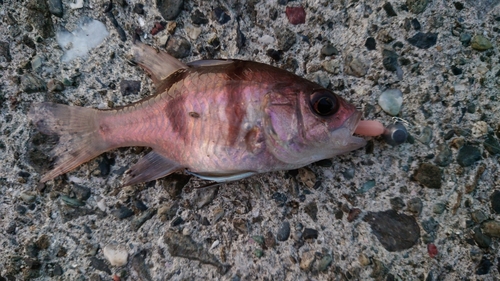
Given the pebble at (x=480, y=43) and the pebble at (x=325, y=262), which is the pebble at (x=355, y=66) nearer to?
the pebble at (x=480, y=43)

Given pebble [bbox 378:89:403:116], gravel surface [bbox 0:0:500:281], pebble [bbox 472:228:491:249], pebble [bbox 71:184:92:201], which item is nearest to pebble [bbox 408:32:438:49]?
gravel surface [bbox 0:0:500:281]

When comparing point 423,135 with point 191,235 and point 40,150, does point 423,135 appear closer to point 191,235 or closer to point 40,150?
point 191,235

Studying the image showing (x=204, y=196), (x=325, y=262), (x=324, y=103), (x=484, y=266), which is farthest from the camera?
(x=204, y=196)

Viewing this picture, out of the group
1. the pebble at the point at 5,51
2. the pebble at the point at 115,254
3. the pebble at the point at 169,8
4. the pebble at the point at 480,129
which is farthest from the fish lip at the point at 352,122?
the pebble at the point at 5,51

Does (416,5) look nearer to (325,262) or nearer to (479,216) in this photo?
(479,216)

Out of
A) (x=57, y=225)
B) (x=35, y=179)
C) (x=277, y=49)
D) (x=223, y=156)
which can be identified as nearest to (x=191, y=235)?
(x=223, y=156)

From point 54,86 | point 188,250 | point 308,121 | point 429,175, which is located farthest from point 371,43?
point 54,86

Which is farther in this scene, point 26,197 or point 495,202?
point 26,197
